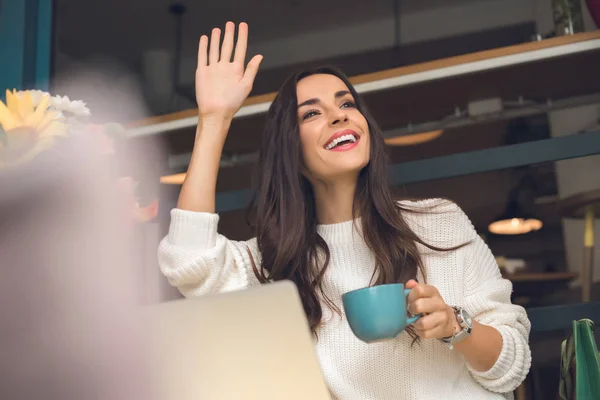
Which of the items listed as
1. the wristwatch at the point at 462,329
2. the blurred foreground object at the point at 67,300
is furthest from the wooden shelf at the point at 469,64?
the blurred foreground object at the point at 67,300

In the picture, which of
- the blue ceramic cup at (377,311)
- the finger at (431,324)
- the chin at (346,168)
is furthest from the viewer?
the chin at (346,168)

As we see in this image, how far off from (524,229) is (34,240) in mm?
1900

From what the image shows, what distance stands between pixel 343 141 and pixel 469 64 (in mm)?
629

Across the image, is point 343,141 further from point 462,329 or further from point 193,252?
point 462,329

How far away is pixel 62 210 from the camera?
0.54 meters

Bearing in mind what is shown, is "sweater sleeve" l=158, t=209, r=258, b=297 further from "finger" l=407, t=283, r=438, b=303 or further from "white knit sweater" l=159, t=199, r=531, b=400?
"finger" l=407, t=283, r=438, b=303

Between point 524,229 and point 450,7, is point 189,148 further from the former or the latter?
point 450,7

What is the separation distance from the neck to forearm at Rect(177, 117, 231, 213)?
0.32m

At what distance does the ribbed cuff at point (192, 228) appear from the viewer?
4.00 ft

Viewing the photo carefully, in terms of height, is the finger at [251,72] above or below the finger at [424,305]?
above

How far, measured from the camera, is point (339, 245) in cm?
141

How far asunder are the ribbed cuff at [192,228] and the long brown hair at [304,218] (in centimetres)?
18

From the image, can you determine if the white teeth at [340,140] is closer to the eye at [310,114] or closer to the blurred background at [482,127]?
the eye at [310,114]

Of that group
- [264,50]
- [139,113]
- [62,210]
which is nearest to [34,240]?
[62,210]
